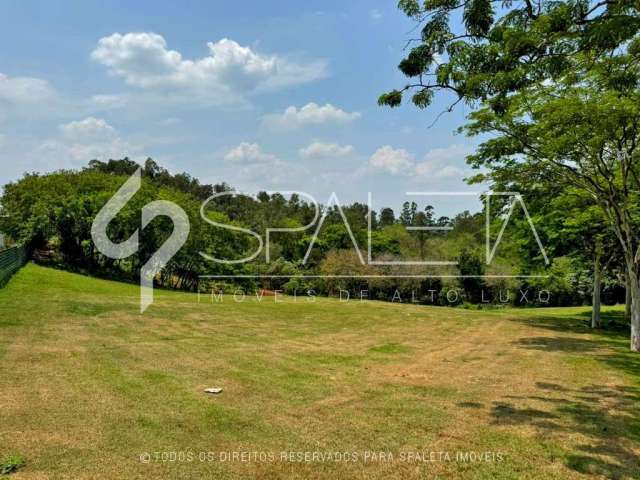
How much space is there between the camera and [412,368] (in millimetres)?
8898

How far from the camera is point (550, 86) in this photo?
11844mm

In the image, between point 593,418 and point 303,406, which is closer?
A: point 593,418

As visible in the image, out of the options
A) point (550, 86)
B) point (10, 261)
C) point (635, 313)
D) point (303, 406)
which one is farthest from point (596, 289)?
point (10, 261)

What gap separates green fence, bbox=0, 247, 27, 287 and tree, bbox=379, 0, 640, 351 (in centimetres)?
1941

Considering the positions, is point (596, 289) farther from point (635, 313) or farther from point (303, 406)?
point (303, 406)

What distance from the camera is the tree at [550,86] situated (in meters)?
4.92

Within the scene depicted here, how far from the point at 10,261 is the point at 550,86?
78.1 feet

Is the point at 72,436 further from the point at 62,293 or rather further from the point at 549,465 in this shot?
the point at 62,293

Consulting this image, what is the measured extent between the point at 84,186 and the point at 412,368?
3129cm

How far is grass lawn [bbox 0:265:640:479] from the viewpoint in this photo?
13.9 ft

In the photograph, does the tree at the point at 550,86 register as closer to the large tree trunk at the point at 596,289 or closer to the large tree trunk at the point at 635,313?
the large tree trunk at the point at 635,313

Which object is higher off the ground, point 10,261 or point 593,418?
point 10,261

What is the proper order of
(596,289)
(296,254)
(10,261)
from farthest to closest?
(296,254), (10,261), (596,289)

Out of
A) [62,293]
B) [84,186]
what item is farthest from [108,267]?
[62,293]
